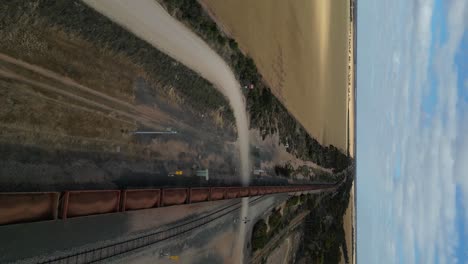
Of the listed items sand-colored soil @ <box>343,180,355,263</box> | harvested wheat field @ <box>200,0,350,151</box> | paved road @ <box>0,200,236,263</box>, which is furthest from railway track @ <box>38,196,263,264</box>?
sand-colored soil @ <box>343,180,355,263</box>

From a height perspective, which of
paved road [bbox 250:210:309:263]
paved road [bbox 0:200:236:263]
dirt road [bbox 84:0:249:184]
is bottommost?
paved road [bbox 250:210:309:263]

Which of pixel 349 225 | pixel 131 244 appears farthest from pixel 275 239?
pixel 349 225

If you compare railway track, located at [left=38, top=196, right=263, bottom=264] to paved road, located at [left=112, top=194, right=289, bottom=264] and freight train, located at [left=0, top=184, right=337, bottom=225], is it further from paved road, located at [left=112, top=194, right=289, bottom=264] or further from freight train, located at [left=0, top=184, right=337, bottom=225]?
freight train, located at [left=0, top=184, right=337, bottom=225]

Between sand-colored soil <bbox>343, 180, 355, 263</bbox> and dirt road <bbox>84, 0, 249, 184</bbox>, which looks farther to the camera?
sand-colored soil <bbox>343, 180, 355, 263</bbox>

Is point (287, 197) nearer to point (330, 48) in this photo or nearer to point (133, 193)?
point (133, 193)

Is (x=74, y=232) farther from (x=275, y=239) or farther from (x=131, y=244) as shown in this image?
(x=275, y=239)
